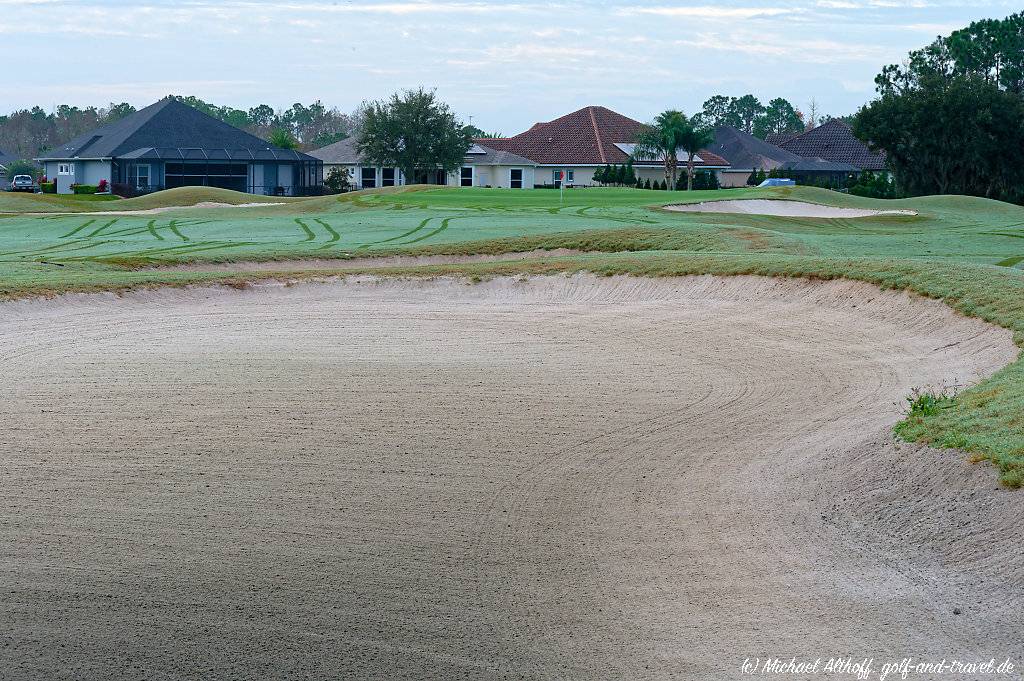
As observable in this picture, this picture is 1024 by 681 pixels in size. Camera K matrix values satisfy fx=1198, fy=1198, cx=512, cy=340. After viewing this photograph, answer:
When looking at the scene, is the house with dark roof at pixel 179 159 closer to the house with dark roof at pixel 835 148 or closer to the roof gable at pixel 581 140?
the roof gable at pixel 581 140

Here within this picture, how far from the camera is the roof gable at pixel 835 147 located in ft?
349

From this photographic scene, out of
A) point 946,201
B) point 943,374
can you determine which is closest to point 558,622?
point 943,374

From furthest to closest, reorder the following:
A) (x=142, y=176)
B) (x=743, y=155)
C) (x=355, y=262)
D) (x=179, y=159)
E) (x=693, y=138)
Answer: (x=743, y=155), (x=693, y=138), (x=142, y=176), (x=179, y=159), (x=355, y=262)

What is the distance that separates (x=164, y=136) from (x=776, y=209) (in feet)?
164

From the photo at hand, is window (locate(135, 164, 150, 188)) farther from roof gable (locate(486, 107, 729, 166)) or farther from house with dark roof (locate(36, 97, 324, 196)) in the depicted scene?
roof gable (locate(486, 107, 729, 166))

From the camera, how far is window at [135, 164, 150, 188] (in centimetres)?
8056

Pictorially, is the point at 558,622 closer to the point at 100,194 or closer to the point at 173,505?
the point at 173,505

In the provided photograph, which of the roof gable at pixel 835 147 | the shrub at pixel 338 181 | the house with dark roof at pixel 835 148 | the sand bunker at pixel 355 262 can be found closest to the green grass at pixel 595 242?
the sand bunker at pixel 355 262

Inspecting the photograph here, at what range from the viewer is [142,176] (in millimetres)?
80688

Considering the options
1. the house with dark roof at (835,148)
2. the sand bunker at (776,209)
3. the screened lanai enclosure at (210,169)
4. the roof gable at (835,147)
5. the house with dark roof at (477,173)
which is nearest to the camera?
the sand bunker at (776,209)

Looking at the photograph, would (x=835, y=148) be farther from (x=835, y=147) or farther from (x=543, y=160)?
(x=543, y=160)

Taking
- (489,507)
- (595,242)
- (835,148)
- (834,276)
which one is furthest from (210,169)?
(489,507)

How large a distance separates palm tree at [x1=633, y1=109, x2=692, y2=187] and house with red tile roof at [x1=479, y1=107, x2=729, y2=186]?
410 cm

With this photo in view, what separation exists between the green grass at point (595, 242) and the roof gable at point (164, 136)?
952 inches
